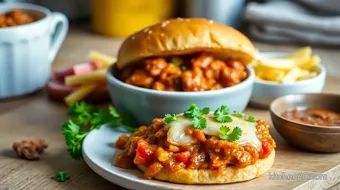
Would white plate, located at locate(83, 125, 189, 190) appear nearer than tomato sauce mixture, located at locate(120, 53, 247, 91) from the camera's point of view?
Yes

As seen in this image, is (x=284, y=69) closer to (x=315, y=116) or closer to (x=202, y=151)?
(x=315, y=116)

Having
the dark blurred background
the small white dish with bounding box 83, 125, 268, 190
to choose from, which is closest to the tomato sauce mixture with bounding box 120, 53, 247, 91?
the small white dish with bounding box 83, 125, 268, 190

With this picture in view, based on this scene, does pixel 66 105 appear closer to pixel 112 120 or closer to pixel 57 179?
pixel 112 120

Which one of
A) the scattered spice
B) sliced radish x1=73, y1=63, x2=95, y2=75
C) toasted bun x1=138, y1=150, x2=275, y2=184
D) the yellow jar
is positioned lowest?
the yellow jar

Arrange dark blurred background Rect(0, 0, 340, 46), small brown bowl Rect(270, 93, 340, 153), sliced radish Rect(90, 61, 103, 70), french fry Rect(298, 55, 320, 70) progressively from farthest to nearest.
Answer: dark blurred background Rect(0, 0, 340, 46)
sliced radish Rect(90, 61, 103, 70)
french fry Rect(298, 55, 320, 70)
small brown bowl Rect(270, 93, 340, 153)

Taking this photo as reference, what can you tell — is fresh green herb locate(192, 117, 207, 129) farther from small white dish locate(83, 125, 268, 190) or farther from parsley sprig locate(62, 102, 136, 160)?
parsley sprig locate(62, 102, 136, 160)

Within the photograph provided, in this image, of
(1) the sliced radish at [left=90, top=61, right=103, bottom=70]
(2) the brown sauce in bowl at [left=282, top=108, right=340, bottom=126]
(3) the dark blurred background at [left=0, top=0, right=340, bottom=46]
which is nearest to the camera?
(2) the brown sauce in bowl at [left=282, top=108, right=340, bottom=126]

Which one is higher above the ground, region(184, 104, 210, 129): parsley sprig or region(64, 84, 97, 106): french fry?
region(184, 104, 210, 129): parsley sprig
